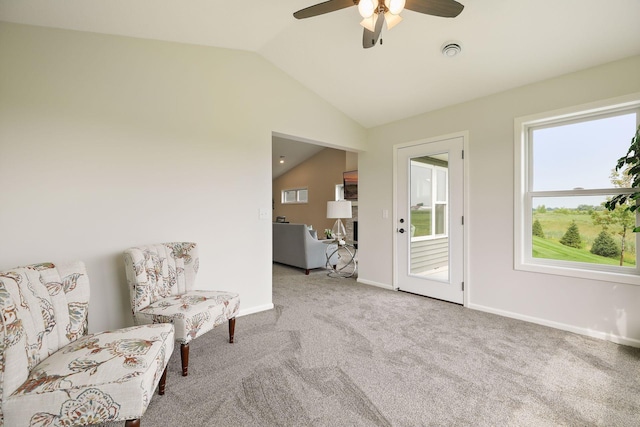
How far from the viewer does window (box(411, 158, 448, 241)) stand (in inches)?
140

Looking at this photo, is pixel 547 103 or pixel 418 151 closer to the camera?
pixel 547 103

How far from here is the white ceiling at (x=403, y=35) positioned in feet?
6.88

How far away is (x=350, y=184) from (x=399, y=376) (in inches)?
248

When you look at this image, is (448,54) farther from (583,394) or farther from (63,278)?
(63,278)

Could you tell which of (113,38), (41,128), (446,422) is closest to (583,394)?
(446,422)

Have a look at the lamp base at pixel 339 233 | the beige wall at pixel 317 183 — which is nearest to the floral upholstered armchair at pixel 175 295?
the lamp base at pixel 339 233

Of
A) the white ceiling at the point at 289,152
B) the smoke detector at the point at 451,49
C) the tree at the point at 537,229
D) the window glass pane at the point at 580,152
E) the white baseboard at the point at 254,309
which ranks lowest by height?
the white baseboard at the point at 254,309

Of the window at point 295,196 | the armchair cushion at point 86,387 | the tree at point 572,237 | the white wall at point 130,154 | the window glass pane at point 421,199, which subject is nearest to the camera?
the armchair cushion at point 86,387

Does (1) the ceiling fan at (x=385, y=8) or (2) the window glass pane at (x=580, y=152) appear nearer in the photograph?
(1) the ceiling fan at (x=385, y=8)

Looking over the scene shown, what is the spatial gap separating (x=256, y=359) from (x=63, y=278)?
1349 millimetres

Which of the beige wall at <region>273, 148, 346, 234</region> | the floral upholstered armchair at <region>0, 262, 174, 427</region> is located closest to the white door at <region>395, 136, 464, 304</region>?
the floral upholstered armchair at <region>0, 262, 174, 427</region>

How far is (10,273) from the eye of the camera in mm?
1381

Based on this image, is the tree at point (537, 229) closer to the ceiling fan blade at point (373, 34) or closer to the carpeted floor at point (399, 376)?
the carpeted floor at point (399, 376)

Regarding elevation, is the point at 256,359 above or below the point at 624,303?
below
